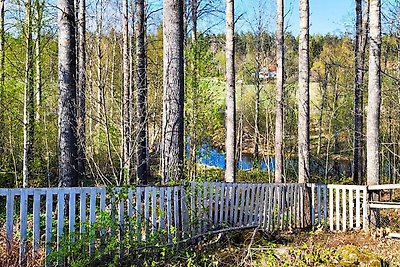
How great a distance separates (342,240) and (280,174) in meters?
6.02

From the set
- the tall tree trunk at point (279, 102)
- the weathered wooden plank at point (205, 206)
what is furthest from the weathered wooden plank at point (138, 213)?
the tall tree trunk at point (279, 102)

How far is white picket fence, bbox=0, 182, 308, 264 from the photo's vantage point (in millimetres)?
4754

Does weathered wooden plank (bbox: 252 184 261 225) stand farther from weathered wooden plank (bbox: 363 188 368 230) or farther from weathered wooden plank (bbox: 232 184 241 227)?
weathered wooden plank (bbox: 363 188 368 230)

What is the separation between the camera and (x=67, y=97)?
752 cm

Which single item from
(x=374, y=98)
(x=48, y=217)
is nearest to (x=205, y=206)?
(x=48, y=217)

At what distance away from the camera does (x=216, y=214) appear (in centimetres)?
691

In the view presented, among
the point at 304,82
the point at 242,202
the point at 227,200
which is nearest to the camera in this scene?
the point at 227,200

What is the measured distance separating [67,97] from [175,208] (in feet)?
9.93

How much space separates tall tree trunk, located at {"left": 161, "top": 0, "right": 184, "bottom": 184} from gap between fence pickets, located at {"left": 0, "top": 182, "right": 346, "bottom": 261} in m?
0.76

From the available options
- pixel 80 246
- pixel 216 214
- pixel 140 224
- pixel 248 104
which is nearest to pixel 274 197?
pixel 216 214

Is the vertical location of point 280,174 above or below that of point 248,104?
below

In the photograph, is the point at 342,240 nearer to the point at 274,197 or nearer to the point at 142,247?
the point at 274,197

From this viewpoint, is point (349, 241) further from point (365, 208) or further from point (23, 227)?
point (23, 227)

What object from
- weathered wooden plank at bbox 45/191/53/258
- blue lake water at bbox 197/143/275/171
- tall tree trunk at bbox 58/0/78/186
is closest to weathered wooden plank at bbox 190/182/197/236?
weathered wooden plank at bbox 45/191/53/258
